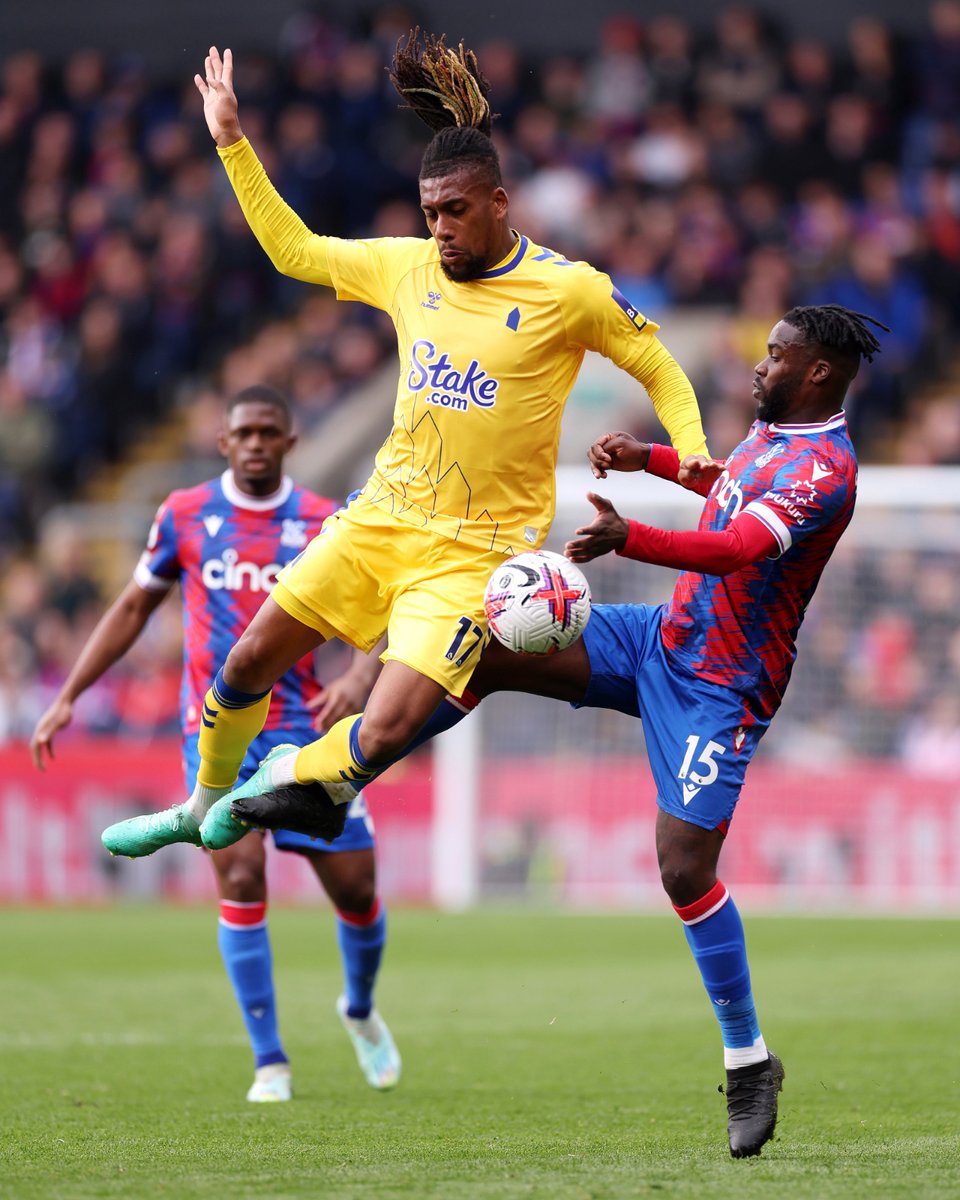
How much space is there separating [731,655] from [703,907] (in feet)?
2.75

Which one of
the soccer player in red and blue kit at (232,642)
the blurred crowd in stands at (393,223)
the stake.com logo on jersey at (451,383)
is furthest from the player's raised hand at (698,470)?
the blurred crowd in stands at (393,223)

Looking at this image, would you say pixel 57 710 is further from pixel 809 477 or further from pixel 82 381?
pixel 82 381

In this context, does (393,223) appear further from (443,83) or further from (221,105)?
(221,105)

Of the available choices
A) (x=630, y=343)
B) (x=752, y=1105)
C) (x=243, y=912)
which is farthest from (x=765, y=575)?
(x=243, y=912)

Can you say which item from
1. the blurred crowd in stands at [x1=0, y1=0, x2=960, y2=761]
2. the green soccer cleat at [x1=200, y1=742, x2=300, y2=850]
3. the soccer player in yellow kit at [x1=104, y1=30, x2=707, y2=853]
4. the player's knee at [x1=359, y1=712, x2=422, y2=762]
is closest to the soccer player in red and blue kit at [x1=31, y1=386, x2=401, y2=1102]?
the green soccer cleat at [x1=200, y1=742, x2=300, y2=850]

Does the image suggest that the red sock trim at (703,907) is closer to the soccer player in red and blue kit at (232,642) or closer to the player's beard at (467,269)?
the soccer player in red and blue kit at (232,642)

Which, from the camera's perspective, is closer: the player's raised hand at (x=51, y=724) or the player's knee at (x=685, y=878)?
the player's knee at (x=685, y=878)

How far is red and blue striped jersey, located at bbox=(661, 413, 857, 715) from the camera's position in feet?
20.7

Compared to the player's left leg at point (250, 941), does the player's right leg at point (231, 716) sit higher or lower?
higher

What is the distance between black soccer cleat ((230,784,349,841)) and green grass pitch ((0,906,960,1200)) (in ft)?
3.32

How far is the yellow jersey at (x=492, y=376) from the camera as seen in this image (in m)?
6.50

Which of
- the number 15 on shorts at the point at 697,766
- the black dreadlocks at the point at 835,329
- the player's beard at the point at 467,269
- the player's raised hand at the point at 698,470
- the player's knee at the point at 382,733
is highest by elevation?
the player's beard at the point at 467,269

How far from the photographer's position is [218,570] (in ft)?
27.0

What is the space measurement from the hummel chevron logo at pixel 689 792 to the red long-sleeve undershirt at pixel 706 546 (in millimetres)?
755
